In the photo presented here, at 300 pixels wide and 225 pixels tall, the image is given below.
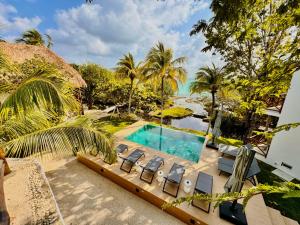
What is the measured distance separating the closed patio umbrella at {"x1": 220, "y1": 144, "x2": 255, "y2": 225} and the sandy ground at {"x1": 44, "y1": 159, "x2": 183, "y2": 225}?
5.77 ft

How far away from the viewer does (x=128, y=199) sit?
6633 mm

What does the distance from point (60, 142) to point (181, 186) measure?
5.33m

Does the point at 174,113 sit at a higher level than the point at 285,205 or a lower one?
higher

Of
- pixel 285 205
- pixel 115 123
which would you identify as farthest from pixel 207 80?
pixel 285 205

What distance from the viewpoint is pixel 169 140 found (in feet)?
44.5

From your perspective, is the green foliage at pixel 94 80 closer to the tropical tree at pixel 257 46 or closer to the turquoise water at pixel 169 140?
the turquoise water at pixel 169 140

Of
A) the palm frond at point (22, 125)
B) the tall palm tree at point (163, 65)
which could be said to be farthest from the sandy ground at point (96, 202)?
the tall palm tree at point (163, 65)

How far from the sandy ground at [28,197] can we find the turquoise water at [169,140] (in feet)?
21.9

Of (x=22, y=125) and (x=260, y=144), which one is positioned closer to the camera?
(x=22, y=125)

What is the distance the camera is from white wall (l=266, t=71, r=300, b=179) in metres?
8.44

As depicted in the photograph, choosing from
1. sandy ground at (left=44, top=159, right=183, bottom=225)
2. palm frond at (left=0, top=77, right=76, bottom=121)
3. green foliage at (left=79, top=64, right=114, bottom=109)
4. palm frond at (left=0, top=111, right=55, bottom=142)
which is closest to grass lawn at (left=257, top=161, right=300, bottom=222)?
sandy ground at (left=44, top=159, right=183, bottom=225)

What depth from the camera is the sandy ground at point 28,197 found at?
169 inches

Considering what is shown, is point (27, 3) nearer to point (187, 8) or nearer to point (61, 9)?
point (61, 9)

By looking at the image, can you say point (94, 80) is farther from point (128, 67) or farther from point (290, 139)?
point (290, 139)
